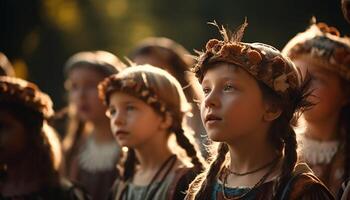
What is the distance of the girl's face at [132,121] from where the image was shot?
5879mm

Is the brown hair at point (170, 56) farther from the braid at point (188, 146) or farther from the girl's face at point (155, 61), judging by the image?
the braid at point (188, 146)

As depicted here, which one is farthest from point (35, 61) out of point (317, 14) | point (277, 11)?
point (317, 14)

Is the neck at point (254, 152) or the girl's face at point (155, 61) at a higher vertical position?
the girl's face at point (155, 61)

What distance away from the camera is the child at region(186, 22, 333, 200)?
179 inches

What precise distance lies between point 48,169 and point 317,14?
12.7ft

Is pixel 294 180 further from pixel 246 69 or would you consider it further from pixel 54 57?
pixel 54 57

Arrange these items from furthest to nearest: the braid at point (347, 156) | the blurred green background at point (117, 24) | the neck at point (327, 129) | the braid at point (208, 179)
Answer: the blurred green background at point (117, 24), the neck at point (327, 129), the braid at point (347, 156), the braid at point (208, 179)

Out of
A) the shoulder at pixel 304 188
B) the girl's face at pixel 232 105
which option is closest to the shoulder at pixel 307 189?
the shoulder at pixel 304 188

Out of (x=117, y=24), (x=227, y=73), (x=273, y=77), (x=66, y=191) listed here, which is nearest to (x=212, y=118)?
(x=227, y=73)

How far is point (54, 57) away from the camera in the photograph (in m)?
11.6

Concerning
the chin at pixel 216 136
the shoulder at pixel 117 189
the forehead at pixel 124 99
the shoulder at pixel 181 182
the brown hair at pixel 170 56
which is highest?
the brown hair at pixel 170 56

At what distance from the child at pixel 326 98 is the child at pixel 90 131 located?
2121mm

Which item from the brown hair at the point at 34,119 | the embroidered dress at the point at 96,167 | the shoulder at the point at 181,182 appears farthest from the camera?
the embroidered dress at the point at 96,167

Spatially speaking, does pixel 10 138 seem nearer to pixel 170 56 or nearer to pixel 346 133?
pixel 170 56
